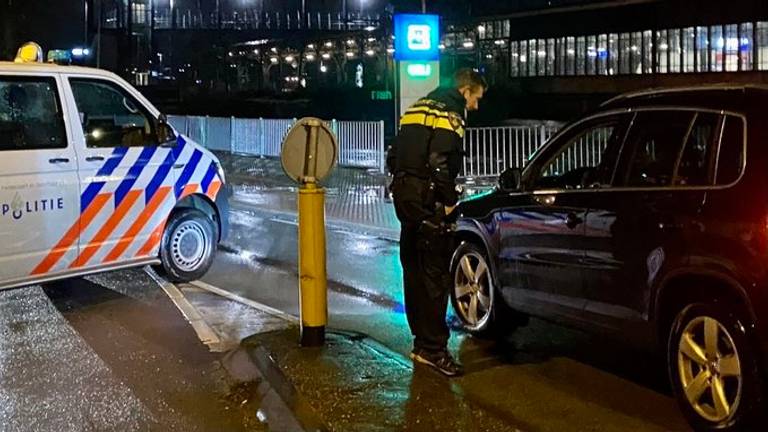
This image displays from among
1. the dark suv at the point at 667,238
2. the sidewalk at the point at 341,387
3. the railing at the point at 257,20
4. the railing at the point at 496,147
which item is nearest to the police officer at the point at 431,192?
the sidewalk at the point at 341,387

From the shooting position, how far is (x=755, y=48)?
41000mm

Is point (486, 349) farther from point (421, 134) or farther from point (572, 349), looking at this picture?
point (421, 134)

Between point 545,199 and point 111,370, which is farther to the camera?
point 111,370

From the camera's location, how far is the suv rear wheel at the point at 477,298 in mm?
7059

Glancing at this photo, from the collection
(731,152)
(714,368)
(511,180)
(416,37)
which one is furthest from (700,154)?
(416,37)

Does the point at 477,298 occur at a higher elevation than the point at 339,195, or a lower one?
lower

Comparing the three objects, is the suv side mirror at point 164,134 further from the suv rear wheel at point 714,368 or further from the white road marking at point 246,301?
the suv rear wheel at point 714,368

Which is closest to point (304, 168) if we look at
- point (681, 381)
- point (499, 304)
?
point (499, 304)

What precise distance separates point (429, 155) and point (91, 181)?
3856 millimetres

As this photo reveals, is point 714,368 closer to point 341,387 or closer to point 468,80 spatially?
point 341,387

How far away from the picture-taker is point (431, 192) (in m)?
5.84

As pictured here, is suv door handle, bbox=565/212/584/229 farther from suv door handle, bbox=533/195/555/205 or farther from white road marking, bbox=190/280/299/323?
white road marking, bbox=190/280/299/323

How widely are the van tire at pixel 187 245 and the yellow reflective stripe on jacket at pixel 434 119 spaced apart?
4206 millimetres

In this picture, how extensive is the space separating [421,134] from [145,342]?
9.73ft
